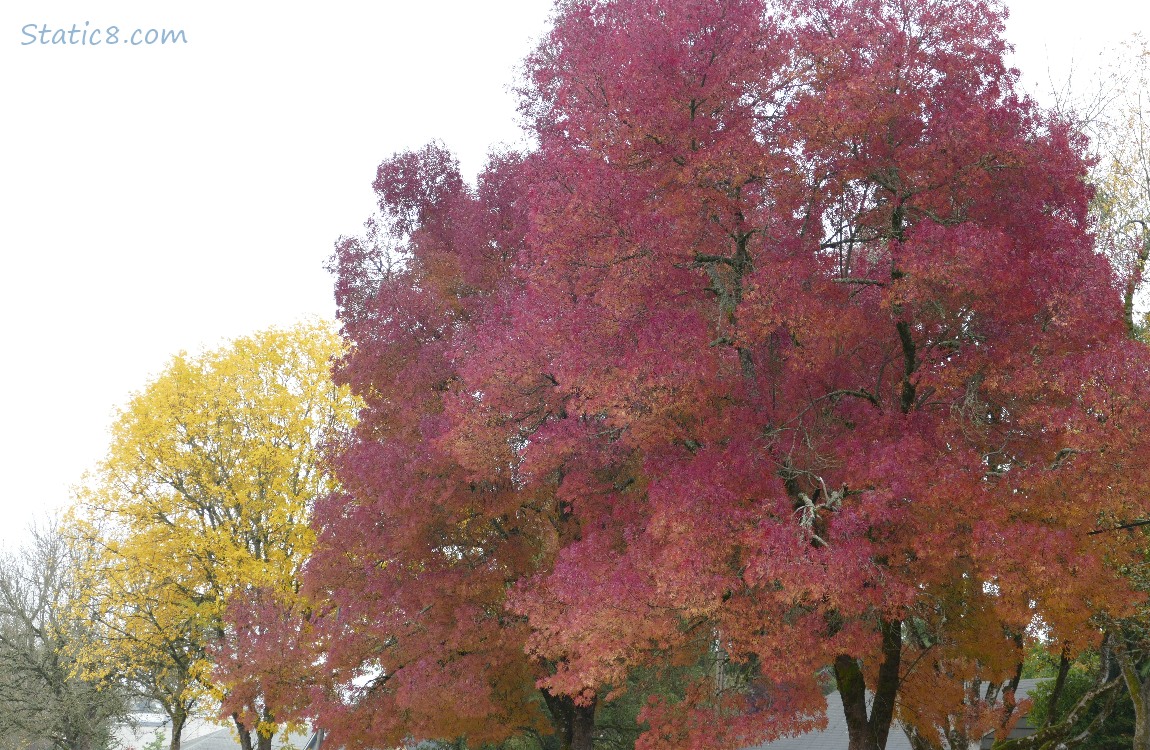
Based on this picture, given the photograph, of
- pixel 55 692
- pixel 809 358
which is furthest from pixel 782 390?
pixel 55 692

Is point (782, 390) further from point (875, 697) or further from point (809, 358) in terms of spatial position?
point (875, 697)

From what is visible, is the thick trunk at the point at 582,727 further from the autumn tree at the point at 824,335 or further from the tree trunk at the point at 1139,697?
the tree trunk at the point at 1139,697

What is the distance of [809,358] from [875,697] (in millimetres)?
4637

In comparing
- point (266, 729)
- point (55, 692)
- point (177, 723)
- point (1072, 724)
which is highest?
point (55, 692)

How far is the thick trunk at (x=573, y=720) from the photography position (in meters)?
15.6

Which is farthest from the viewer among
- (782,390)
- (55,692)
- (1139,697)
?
(55,692)

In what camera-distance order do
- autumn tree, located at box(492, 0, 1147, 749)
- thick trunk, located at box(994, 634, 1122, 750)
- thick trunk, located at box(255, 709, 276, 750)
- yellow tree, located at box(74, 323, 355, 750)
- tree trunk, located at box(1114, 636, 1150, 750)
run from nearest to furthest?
autumn tree, located at box(492, 0, 1147, 749) < tree trunk, located at box(1114, 636, 1150, 750) < thick trunk, located at box(994, 634, 1122, 750) < thick trunk, located at box(255, 709, 276, 750) < yellow tree, located at box(74, 323, 355, 750)

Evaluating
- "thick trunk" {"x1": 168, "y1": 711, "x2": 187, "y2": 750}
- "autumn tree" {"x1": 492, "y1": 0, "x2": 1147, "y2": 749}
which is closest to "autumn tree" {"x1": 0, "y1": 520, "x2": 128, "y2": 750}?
"thick trunk" {"x1": 168, "y1": 711, "x2": 187, "y2": 750}

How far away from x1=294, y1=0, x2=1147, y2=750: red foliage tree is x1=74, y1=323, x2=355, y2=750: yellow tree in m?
11.8

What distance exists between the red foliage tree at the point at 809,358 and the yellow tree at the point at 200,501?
11796mm

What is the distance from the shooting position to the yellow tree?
72.4ft

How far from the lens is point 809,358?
10555 mm

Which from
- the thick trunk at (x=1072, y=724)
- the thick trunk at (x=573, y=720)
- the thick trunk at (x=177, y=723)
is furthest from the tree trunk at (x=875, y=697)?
the thick trunk at (x=177, y=723)

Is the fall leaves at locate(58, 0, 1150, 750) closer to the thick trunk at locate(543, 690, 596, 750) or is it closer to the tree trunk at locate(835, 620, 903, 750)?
the tree trunk at locate(835, 620, 903, 750)
